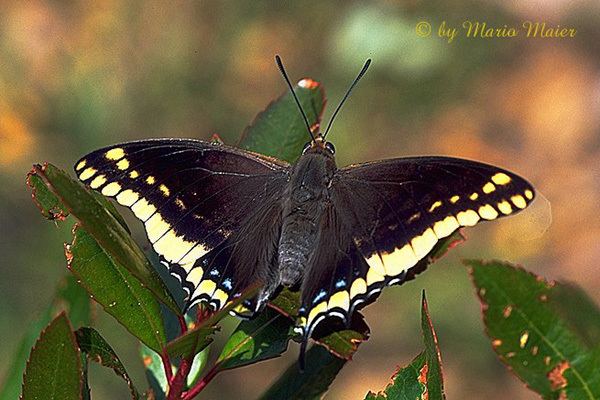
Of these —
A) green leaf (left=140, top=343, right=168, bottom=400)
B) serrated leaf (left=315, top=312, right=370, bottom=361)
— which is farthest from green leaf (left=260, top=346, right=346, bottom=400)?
green leaf (left=140, top=343, right=168, bottom=400)

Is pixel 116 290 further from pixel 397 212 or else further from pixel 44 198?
pixel 397 212

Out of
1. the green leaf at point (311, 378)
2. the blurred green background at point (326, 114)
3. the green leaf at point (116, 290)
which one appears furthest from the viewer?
Answer: the blurred green background at point (326, 114)

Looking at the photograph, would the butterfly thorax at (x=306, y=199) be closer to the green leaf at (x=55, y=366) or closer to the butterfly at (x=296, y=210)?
the butterfly at (x=296, y=210)

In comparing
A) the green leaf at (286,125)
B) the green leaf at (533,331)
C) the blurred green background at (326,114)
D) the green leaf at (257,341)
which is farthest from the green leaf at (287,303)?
the blurred green background at (326,114)

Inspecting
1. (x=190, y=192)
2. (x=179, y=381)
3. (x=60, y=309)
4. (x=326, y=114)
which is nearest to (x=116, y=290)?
(x=179, y=381)

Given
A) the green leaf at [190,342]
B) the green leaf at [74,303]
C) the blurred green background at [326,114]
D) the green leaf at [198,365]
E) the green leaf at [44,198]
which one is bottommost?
the green leaf at [190,342]

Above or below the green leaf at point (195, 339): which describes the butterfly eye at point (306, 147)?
above

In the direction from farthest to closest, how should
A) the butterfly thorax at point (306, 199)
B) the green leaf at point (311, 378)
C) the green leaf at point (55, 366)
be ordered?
the butterfly thorax at point (306, 199) → the green leaf at point (311, 378) → the green leaf at point (55, 366)
